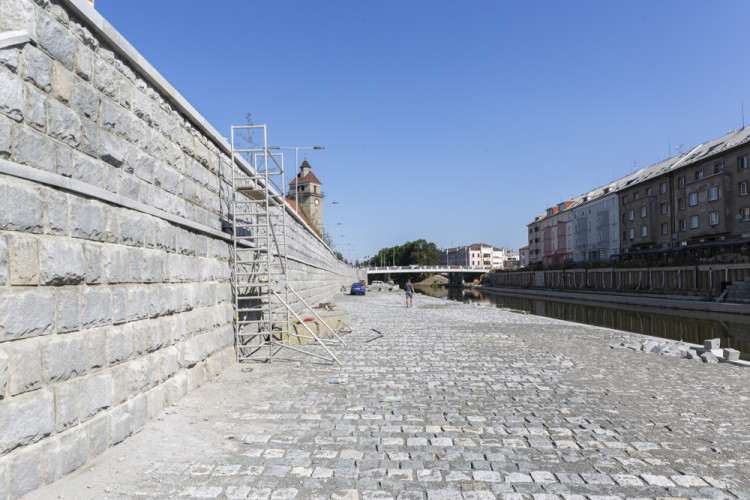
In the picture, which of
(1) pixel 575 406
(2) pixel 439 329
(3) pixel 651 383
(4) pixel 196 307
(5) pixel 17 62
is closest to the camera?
(5) pixel 17 62

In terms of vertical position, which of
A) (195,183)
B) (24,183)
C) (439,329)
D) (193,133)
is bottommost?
(439,329)

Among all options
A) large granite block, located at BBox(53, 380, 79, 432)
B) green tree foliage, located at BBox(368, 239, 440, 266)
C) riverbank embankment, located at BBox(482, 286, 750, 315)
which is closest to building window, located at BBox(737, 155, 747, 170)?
riverbank embankment, located at BBox(482, 286, 750, 315)

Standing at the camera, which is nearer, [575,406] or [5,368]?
[5,368]

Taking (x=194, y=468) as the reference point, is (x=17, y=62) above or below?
above

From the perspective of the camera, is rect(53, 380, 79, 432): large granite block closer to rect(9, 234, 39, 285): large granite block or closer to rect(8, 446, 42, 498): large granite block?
rect(8, 446, 42, 498): large granite block

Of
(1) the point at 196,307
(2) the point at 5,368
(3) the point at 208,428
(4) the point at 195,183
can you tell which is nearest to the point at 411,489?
(3) the point at 208,428

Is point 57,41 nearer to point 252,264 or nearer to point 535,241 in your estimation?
point 252,264

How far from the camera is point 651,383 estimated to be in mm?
7801

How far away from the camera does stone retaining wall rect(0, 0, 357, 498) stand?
3.49 meters

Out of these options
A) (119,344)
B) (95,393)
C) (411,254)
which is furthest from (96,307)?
(411,254)

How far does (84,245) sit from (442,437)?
4136mm

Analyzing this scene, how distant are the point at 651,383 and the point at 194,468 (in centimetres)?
727

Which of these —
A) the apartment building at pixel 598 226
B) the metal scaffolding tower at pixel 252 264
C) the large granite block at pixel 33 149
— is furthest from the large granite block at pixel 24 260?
the apartment building at pixel 598 226

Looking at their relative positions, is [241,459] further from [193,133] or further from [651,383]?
[651,383]
